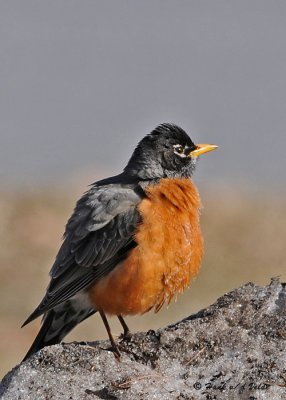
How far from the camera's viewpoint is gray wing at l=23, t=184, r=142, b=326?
10.6m

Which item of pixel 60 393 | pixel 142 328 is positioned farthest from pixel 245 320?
pixel 142 328

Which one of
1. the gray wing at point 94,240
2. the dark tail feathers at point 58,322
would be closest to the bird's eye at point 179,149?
the gray wing at point 94,240

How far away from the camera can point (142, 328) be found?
1705cm

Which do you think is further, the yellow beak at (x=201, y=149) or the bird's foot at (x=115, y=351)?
the yellow beak at (x=201, y=149)

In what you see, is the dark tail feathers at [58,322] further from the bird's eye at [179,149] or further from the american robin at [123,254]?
the bird's eye at [179,149]

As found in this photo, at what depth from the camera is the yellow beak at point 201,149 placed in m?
11.9

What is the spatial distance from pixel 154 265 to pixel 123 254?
40 cm

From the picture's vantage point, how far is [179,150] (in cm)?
1181

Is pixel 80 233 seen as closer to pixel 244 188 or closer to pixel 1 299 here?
pixel 1 299

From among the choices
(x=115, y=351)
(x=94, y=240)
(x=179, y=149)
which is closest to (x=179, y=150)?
(x=179, y=149)

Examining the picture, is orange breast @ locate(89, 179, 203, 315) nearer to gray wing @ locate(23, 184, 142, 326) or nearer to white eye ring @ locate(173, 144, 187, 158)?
gray wing @ locate(23, 184, 142, 326)

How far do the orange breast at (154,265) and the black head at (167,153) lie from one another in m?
0.79

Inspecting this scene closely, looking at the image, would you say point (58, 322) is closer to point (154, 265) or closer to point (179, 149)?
point (154, 265)

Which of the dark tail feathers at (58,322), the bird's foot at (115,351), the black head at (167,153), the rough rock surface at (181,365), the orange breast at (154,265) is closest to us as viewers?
the rough rock surface at (181,365)
